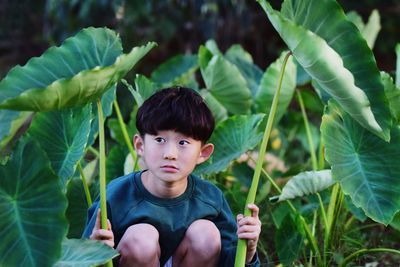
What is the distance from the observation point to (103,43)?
1.93 metres

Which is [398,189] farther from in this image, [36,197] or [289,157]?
[289,157]

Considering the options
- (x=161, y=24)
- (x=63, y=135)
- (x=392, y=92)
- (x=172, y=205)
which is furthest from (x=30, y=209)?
(x=161, y=24)

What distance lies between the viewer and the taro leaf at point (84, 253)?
66.8 inches

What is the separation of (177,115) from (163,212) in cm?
23

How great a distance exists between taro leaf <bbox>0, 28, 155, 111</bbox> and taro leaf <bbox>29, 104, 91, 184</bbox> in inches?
10.1

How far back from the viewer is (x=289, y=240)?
2.36 metres

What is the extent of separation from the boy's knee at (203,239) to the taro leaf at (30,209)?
37 centimetres

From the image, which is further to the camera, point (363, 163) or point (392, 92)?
point (392, 92)

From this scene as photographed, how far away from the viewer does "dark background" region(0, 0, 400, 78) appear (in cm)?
489

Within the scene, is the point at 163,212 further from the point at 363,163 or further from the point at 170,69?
the point at 170,69

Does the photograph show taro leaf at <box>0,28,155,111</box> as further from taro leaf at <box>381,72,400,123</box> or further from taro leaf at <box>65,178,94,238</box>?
taro leaf at <box>381,72,400,123</box>

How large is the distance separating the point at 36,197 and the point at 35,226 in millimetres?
57

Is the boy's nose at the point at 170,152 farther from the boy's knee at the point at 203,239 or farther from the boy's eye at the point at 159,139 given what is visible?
the boy's knee at the point at 203,239

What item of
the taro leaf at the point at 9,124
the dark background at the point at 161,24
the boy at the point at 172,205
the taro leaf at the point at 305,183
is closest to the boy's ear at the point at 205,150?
the boy at the point at 172,205
